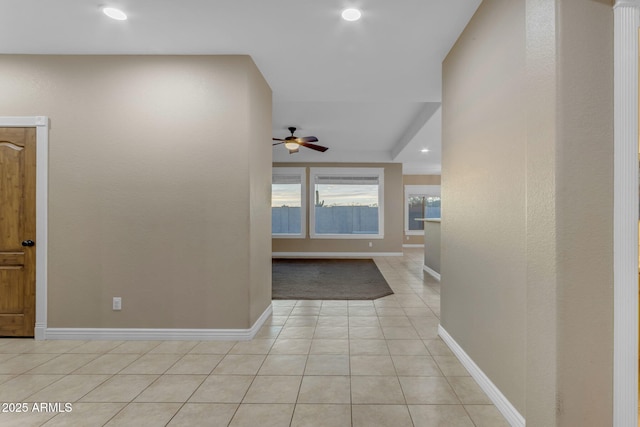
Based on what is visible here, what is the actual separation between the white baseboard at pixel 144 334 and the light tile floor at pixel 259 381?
0.06 meters

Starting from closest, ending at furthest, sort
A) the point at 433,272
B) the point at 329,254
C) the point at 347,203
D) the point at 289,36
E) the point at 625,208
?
1. the point at 625,208
2. the point at 289,36
3. the point at 433,272
4. the point at 329,254
5. the point at 347,203

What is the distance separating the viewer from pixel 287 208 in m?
8.73

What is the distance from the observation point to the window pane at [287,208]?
8695 millimetres

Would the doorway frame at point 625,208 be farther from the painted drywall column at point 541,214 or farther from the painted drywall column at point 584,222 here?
the painted drywall column at point 541,214

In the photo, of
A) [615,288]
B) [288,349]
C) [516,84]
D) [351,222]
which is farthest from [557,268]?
[351,222]

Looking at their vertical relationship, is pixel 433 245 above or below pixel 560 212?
below

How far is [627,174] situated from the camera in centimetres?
128

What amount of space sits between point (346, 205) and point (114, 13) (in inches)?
273

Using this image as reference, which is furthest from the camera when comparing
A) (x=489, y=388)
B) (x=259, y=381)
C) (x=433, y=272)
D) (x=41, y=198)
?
(x=433, y=272)

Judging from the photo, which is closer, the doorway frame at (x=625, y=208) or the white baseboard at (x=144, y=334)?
the doorway frame at (x=625, y=208)

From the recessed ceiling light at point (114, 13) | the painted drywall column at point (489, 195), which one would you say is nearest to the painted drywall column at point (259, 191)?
the recessed ceiling light at point (114, 13)

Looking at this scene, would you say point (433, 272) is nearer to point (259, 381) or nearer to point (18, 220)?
point (259, 381)

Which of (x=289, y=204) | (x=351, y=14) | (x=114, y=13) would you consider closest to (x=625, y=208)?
(x=351, y=14)

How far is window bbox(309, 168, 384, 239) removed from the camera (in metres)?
8.61
